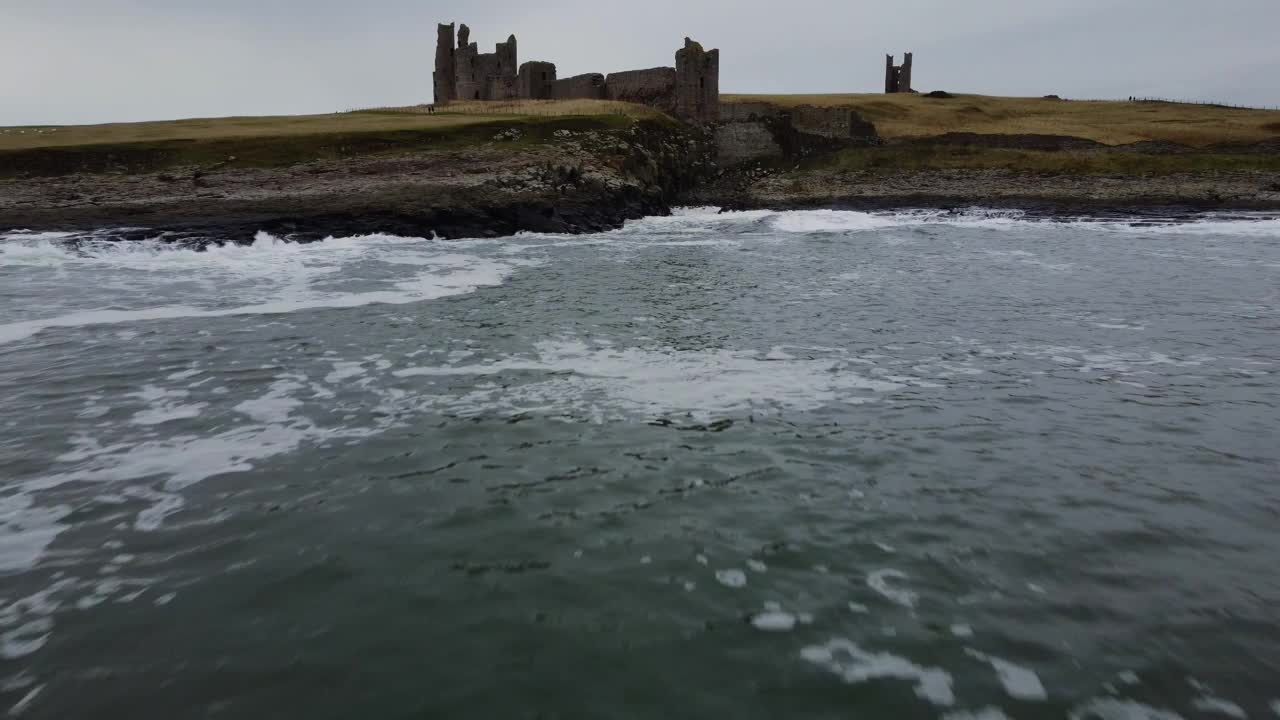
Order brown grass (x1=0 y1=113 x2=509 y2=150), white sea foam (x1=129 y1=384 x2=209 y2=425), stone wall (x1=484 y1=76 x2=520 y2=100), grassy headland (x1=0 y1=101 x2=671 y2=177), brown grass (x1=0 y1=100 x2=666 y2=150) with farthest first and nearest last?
1. stone wall (x1=484 y1=76 x2=520 y2=100)
2. brown grass (x1=0 y1=100 x2=666 y2=150)
3. brown grass (x1=0 y1=113 x2=509 y2=150)
4. grassy headland (x1=0 y1=101 x2=671 y2=177)
5. white sea foam (x1=129 y1=384 x2=209 y2=425)

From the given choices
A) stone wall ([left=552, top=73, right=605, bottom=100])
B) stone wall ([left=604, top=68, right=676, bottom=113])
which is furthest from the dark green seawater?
stone wall ([left=552, top=73, right=605, bottom=100])

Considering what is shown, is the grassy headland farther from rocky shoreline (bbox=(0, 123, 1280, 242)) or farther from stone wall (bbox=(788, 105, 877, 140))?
stone wall (bbox=(788, 105, 877, 140))

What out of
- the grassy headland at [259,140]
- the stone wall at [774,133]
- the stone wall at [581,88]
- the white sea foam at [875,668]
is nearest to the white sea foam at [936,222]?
the grassy headland at [259,140]

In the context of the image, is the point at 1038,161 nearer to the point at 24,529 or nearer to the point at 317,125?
the point at 317,125

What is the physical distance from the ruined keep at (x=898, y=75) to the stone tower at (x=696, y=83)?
173ft

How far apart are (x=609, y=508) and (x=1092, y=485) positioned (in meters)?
4.07

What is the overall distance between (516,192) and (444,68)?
43.7 metres

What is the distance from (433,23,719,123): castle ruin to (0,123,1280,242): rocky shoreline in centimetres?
739

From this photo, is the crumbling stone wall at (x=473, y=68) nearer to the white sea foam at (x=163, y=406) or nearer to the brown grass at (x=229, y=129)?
the brown grass at (x=229, y=129)

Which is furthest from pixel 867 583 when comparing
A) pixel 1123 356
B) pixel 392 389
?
pixel 1123 356

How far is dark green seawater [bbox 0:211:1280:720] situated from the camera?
4090mm

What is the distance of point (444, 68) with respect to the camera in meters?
72.6

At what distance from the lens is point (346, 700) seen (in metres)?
3.91

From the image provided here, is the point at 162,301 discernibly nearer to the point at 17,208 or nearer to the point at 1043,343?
the point at 1043,343
